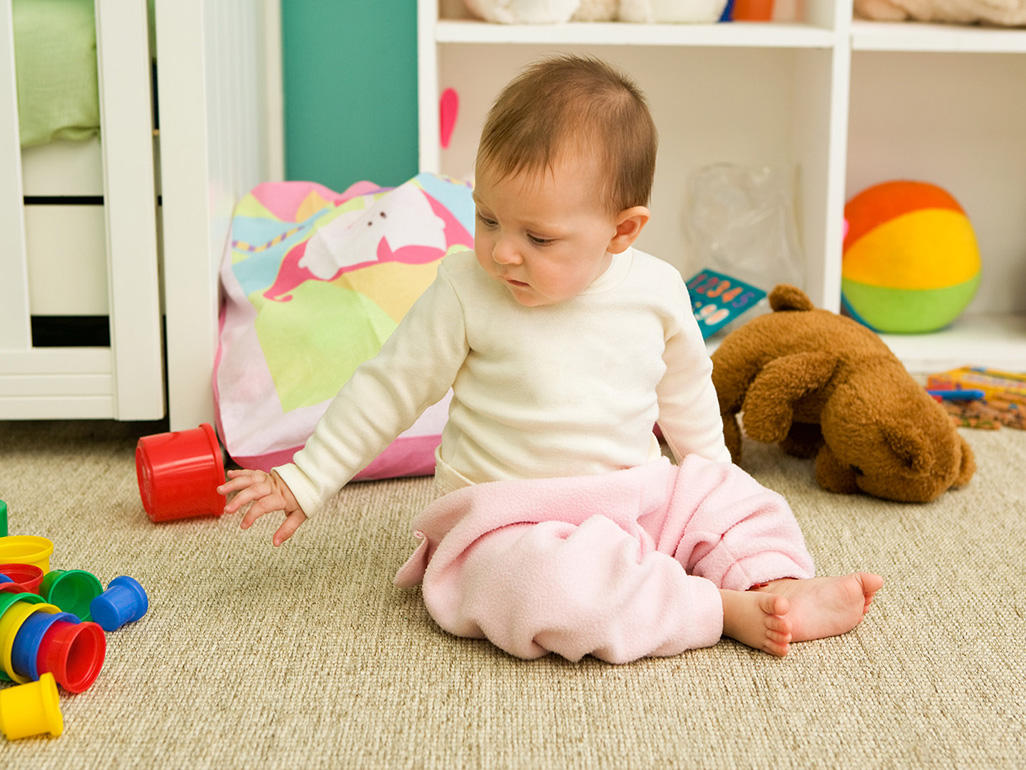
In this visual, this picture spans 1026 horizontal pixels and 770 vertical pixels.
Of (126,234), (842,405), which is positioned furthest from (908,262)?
(126,234)

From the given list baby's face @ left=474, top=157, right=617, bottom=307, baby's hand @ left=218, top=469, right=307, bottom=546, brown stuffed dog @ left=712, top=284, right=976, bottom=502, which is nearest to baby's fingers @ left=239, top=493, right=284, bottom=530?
baby's hand @ left=218, top=469, right=307, bottom=546

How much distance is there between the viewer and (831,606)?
0.80 meters

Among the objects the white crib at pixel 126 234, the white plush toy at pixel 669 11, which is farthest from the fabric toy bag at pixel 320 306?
the white plush toy at pixel 669 11

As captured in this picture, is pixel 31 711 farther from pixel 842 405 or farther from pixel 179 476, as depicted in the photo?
pixel 842 405

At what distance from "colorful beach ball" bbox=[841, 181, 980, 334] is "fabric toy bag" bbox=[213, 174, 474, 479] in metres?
0.65

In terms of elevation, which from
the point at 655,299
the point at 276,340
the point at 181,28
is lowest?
the point at 276,340

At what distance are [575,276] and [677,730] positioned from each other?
0.32m

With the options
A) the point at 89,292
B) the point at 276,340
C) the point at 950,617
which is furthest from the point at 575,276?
the point at 89,292

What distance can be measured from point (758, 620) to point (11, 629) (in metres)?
0.49

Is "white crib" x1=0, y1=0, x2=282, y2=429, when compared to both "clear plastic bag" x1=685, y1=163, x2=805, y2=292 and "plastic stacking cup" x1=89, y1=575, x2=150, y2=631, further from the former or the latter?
"clear plastic bag" x1=685, y1=163, x2=805, y2=292

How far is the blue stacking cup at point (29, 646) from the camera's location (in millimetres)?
698

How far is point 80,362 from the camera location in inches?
46.5

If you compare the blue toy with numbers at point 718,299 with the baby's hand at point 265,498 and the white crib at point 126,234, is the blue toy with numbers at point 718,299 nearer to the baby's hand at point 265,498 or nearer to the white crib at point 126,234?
the white crib at point 126,234

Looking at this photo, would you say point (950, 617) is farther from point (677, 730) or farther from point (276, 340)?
point (276, 340)
